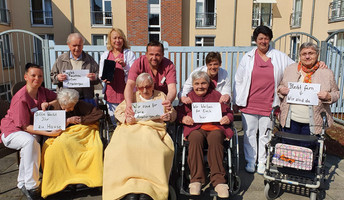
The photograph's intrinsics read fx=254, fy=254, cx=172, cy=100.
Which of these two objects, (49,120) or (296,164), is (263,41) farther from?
(49,120)

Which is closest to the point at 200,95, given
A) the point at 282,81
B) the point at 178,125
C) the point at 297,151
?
the point at 178,125

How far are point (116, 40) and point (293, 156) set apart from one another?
9.71 ft

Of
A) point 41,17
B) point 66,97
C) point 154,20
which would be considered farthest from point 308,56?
point 41,17

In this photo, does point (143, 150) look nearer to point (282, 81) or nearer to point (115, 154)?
point (115, 154)

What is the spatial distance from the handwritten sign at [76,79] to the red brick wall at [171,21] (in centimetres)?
1358

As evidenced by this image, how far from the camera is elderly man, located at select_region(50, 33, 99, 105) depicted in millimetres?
3701

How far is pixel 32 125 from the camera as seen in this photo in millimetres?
3238

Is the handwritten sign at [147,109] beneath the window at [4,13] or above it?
beneath

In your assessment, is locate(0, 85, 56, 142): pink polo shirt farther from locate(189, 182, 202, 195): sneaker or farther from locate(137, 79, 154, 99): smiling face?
locate(189, 182, 202, 195): sneaker

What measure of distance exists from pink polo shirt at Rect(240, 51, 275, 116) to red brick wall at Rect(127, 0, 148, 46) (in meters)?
13.9

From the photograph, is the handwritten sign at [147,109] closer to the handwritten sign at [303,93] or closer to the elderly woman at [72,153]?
the elderly woman at [72,153]

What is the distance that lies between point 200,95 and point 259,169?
4.80 ft

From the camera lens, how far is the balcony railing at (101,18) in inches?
675

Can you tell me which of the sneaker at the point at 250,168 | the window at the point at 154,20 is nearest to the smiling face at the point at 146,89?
the sneaker at the point at 250,168
